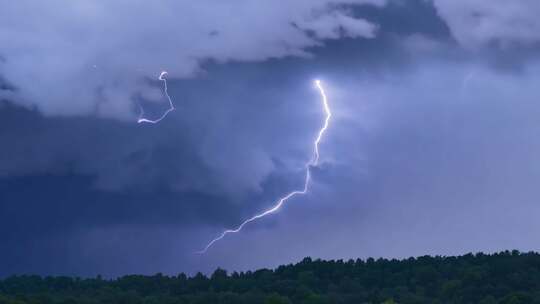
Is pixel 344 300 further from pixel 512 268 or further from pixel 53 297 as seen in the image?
pixel 53 297

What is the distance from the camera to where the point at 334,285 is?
96812mm

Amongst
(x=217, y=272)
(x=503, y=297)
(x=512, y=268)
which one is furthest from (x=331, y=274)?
(x=503, y=297)

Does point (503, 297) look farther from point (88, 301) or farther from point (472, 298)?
point (88, 301)

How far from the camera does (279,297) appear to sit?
85.4 m

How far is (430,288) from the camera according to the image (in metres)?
91.9

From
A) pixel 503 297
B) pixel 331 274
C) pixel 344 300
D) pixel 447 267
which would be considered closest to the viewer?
pixel 503 297

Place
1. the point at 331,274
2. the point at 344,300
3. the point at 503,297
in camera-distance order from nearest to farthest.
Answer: the point at 503,297 → the point at 344,300 → the point at 331,274

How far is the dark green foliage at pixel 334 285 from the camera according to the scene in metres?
85.9

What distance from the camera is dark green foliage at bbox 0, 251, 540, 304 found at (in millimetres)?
85938

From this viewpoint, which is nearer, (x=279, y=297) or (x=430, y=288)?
(x=279, y=297)

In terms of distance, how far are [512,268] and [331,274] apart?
16.5 meters

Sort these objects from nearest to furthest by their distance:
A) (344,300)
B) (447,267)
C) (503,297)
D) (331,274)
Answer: (503,297), (344,300), (447,267), (331,274)

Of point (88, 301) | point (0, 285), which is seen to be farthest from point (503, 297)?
point (0, 285)

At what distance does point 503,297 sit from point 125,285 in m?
33.4
